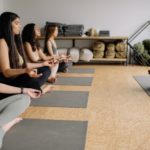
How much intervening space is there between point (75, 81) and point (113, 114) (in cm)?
191

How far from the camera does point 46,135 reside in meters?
2.58

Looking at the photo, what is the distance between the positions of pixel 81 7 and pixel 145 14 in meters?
1.61

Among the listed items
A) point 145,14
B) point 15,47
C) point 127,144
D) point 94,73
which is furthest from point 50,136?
point 145,14

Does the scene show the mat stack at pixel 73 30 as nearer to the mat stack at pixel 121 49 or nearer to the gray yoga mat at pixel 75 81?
the mat stack at pixel 121 49

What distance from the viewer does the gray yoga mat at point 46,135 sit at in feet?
7.69

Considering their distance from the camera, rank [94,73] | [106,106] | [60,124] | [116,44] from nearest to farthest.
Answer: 1. [60,124]
2. [106,106]
3. [94,73]
4. [116,44]

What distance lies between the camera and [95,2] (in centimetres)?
730

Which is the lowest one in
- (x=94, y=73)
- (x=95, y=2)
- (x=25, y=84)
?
(x=94, y=73)

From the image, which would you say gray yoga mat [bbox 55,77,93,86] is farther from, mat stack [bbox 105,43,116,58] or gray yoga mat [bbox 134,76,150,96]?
mat stack [bbox 105,43,116,58]

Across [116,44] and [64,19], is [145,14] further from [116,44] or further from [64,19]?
[64,19]

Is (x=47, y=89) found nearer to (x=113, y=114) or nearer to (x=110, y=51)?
(x=113, y=114)

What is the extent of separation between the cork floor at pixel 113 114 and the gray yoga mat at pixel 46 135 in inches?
4.0

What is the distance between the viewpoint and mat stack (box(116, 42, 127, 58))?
279 inches

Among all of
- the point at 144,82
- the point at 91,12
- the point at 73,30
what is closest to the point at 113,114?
the point at 144,82
